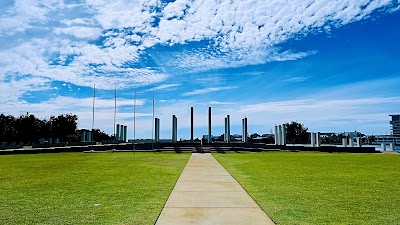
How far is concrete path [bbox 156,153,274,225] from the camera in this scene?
590cm

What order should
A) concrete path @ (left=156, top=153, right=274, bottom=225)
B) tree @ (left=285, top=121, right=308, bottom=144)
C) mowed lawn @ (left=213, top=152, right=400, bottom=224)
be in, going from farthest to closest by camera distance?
tree @ (left=285, top=121, right=308, bottom=144) < mowed lawn @ (left=213, top=152, right=400, bottom=224) < concrete path @ (left=156, top=153, right=274, bottom=225)

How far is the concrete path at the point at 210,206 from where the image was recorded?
5.90m

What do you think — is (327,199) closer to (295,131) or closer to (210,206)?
(210,206)

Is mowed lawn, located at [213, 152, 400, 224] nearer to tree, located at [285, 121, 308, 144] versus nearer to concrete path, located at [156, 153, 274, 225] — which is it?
concrete path, located at [156, 153, 274, 225]

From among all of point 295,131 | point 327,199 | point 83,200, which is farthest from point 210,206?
point 295,131

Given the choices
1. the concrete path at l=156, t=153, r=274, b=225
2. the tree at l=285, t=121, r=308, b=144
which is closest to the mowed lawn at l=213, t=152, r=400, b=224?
the concrete path at l=156, t=153, r=274, b=225

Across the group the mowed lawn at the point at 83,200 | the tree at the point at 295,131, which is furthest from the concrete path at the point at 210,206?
the tree at the point at 295,131

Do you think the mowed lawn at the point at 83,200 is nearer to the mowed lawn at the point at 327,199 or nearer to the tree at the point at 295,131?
the mowed lawn at the point at 327,199

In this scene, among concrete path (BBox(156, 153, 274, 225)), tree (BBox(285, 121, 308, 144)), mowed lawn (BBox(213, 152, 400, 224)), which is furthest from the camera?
tree (BBox(285, 121, 308, 144))

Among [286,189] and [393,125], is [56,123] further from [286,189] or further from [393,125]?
[393,125]

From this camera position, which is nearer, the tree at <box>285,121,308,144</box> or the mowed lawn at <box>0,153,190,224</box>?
the mowed lawn at <box>0,153,190,224</box>

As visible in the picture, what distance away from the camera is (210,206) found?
7.02 metres

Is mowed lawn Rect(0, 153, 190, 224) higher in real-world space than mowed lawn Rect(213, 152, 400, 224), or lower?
higher

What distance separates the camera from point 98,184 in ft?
33.6
